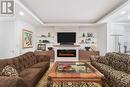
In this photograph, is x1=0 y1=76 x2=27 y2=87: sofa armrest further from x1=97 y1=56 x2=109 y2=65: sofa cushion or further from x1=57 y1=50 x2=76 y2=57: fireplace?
x1=57 y1=50 x2=76 y2=57: fireplace

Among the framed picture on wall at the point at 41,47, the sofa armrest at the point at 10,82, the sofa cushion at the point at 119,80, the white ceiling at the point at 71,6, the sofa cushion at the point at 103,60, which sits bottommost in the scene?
the sofa cushion at the point at 119,80

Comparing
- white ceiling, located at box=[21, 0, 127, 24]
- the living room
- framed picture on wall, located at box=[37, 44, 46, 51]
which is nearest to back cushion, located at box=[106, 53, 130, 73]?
the living room

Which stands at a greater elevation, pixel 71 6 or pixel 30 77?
pixel 71 6

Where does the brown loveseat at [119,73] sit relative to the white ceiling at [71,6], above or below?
below

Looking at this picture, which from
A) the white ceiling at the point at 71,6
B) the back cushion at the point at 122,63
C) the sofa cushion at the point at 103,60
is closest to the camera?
the back cushion at the point at 122,63

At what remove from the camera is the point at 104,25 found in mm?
8562

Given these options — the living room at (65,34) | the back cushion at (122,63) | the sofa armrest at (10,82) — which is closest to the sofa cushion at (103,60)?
the living room at (65,34)

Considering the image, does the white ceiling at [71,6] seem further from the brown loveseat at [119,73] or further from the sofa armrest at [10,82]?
the sofa armrest at [10,82]

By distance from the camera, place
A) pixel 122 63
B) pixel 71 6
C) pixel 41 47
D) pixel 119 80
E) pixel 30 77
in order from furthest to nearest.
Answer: pixel 41 47 < pixel 71 6 < pixel 122 63 < pixel 30 77 < pixel 119 80

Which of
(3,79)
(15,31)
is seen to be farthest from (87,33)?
(3,79)

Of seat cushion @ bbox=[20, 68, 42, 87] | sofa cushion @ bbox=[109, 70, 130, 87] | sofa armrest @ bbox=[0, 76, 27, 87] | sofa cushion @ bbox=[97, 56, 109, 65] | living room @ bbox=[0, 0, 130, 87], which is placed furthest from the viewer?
living room @ bbox=[0, 0, 130, 87]

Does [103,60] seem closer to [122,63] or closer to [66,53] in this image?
[122,63]

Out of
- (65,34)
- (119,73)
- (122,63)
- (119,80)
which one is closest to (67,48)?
(65,34)

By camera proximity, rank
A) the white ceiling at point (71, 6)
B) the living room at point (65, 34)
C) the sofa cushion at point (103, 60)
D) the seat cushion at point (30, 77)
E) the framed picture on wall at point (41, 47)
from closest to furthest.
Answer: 1. the seat cushion at point (30, 77)
2. the white ceiling at point (71, 6)
3. the sofa cushion at point (103, 60)
4. the living room at point (65, 34)
5. the framed picture on wall at point (41, 47)
